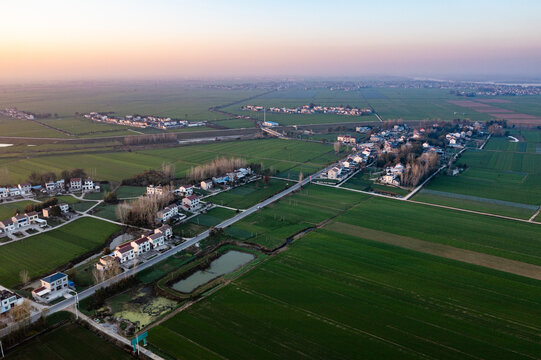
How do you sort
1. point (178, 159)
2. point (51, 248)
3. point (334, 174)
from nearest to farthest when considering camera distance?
1. point (51, 248)
2. point (334, 174)
3. point (178, 159)

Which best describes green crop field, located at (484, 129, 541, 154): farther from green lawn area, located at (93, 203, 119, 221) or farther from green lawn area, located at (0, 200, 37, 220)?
green lawn area, located at (0, 200, 37, 220)

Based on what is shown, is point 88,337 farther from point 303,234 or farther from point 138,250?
point 303,234

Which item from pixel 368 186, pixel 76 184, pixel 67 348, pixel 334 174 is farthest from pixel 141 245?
pixel 368 186

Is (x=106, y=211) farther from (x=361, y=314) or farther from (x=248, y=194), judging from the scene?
(x=361, y=314)

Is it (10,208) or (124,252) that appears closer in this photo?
(124,252)

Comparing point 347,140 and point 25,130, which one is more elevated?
point 25,130

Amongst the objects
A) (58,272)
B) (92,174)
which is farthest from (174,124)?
(58,272)
